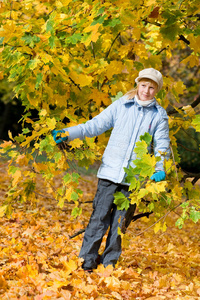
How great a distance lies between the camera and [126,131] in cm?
250

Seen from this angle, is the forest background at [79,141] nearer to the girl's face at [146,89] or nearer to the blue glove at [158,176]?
the blue glove at [158,176]

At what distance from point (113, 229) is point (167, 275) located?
2.27 ft

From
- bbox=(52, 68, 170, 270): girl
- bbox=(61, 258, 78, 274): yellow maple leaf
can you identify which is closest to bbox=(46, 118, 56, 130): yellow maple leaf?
bbox=(52, 68, 170, 270): girl

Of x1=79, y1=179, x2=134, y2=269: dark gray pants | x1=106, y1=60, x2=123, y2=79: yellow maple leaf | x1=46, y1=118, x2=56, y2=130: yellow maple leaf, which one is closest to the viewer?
x1=46, y1=118, x2=56, y2=130: yellow maple leaf

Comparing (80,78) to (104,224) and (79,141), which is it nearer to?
(79,141)

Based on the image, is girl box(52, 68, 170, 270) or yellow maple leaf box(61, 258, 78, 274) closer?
girl box(52, 68, 170, 270)

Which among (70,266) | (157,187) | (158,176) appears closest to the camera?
(157,187)

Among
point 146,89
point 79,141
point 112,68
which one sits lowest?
point 79,141

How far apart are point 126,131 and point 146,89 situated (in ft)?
Result: 1.08

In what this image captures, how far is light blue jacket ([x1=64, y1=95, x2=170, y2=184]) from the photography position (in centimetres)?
246

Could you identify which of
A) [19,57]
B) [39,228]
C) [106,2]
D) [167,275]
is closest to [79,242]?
[39,228]

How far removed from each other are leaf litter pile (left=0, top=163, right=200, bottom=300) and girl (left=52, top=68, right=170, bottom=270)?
159mm

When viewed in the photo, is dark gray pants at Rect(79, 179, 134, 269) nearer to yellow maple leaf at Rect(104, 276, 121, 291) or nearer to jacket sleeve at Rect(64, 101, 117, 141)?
yellow maple leaf at Rect(104, 276, 121, 291)

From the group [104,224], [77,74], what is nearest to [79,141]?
[77,74]
